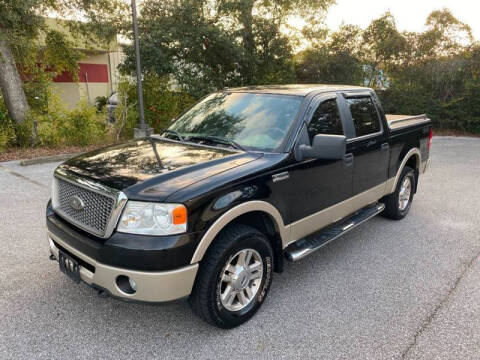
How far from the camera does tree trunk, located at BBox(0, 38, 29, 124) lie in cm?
912

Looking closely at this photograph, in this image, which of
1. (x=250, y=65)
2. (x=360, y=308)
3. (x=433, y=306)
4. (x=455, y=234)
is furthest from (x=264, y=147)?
(x=250, y=65)

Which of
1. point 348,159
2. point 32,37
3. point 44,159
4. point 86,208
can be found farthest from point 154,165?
point 32,37

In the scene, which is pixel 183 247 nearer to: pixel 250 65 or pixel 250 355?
pixel 250 355

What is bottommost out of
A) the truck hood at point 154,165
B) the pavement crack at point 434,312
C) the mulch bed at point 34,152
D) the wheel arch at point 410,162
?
the pavement crack at point 434,312

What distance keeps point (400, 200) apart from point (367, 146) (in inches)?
62.6

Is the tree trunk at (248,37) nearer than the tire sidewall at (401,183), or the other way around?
the tire sidewall at (401,183)

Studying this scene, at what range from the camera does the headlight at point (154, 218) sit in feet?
8.05

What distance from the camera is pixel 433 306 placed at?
3.31 meters

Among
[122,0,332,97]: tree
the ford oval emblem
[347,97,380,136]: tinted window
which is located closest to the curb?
[122,0,332,97]: tree

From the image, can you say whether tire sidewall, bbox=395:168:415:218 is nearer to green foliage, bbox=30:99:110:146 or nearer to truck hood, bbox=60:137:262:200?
truck hood, bbox=60:137:262:200

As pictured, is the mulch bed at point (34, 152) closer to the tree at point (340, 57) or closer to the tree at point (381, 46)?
→ the tree at point (340, 57)

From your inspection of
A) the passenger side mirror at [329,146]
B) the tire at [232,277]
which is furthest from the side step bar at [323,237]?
the passenger side mirror at [329,146]

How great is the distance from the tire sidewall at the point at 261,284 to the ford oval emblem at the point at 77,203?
3.55ft

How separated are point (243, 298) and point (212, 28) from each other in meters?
11.6
